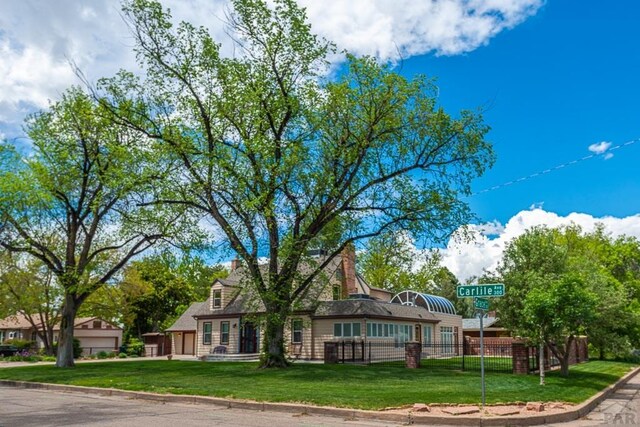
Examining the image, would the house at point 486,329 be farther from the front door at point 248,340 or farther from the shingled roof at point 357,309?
the front door at point 248,340

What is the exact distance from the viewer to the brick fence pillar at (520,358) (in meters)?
21.8

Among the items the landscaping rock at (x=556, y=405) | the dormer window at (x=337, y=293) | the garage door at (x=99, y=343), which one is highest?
the dormer window at (x=337, y=293)

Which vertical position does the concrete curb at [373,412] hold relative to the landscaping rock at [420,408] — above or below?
below

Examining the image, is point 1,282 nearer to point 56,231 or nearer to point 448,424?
point 56,231

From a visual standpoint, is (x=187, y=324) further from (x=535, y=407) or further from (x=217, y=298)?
(x=535, y=407)

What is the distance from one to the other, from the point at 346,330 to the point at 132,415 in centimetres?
2271

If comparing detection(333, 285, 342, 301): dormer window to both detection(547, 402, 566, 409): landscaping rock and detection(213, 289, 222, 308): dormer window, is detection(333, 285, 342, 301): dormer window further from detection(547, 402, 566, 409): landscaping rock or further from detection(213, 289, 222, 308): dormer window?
detection(547, 402, 566, 409): landscaping rock

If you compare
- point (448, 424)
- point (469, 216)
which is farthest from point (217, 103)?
point (448, 424)

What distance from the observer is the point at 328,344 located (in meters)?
29.2

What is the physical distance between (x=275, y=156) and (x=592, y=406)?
14.7 meters

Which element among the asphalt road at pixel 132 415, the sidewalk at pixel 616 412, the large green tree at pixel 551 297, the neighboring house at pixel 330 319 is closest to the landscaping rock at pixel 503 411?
the sidewalk at pixel 616 412

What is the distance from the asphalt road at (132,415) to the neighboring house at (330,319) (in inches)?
481

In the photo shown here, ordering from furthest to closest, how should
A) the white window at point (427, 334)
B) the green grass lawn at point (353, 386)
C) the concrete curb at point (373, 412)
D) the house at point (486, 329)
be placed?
the house at point (486, 329)
the white window at point (427, 334)
the green grass lawn at point (353, 386)
the concrete curb at point (373, 412)

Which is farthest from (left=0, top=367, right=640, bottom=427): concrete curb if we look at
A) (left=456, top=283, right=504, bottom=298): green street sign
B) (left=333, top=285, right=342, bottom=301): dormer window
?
(left=333, top=285, right=342, bottom=301): dormer window
